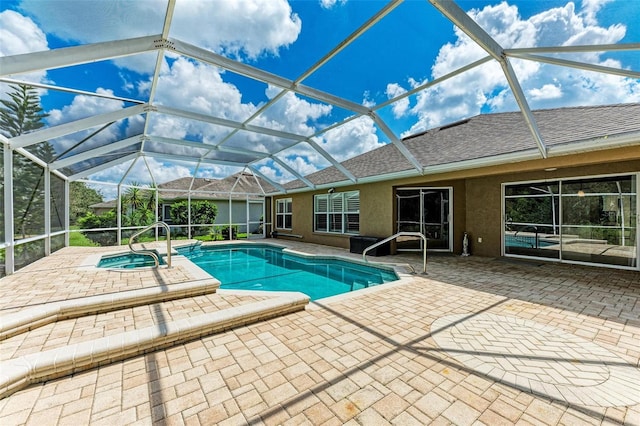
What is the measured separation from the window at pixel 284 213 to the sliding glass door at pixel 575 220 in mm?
11250

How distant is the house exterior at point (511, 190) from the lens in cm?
642

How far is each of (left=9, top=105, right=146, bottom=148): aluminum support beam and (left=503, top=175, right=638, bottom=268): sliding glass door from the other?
11795mm

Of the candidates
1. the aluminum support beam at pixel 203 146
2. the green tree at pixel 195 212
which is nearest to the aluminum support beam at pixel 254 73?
the aluminum support beam at pixel 203 146

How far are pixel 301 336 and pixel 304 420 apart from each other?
142 centimetres

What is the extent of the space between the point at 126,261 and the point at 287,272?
613 cm

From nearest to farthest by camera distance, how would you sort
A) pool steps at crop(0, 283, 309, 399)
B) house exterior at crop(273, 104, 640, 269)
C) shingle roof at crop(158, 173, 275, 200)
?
pool steps at crop(0, 283, 309, 399), house exterior at crop(273, 104, 640, 269), shingle roof at crop(158, 173, 275, 200)

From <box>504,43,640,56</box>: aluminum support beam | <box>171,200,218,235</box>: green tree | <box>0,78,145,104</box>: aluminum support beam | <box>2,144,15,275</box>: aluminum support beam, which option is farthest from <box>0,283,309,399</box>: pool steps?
<box>171,200,218,235</box>: green tree

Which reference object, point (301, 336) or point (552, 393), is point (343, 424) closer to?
point (301, 336)

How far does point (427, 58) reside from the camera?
588 centimetres

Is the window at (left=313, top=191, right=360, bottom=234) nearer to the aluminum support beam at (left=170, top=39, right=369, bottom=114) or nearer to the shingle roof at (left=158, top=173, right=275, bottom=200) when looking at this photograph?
the shingle roof at (left=158, top=173, right=275, bottom=200)

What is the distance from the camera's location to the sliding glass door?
7270mm

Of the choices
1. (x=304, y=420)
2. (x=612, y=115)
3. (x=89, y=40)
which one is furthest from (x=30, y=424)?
(x=612, y=115)

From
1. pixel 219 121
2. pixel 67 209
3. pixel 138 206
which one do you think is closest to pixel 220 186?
pixel 138 206

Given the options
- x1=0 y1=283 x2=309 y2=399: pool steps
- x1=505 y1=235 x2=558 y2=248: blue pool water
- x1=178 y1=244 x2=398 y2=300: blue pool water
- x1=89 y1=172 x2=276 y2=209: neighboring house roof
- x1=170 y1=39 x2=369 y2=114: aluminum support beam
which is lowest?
x1=178 y1=244 x2=398 y2=300: blue pool water
